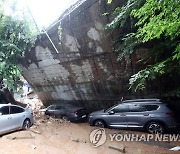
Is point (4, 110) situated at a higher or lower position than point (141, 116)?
higher

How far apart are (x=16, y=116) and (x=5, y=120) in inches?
33.4

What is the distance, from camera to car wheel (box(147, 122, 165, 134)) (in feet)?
32.9

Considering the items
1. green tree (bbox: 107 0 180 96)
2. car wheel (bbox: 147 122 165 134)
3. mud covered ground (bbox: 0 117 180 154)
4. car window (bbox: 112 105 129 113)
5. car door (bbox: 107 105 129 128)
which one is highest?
green tree (bbox: 107 0 180 96)

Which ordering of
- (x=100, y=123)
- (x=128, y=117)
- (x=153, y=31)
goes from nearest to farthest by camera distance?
1. (x=153, y=31)
2. (x=128, y=117)
3. (x=100, y=123)

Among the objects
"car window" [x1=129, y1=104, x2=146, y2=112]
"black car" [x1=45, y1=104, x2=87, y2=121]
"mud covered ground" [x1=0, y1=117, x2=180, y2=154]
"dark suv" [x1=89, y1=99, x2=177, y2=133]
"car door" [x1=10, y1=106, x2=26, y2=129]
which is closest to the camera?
"mud covered ground" [x1=0, y1=117, x2=180, y2=154]

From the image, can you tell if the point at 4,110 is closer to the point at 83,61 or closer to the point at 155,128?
the point at 83,61

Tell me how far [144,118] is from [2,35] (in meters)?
10.0

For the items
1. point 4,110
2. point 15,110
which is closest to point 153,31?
point 4,110

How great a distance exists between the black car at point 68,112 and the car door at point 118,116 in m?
3.66

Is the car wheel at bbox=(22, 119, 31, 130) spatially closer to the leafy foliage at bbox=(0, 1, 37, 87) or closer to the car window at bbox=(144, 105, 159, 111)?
the leafy foliage at bbox=(0, 1, 37, 87)

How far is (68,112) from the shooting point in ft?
49.7

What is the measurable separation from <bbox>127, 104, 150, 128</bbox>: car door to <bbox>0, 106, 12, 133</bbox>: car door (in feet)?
18.6

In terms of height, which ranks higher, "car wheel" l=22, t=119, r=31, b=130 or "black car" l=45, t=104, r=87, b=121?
"black car" l=45, t=104, r=87, b=121

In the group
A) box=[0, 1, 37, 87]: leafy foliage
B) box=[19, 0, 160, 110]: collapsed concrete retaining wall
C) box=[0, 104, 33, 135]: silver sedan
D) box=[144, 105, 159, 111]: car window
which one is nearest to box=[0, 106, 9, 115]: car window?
box=[0, 104, 33, 135]: silver sedan
